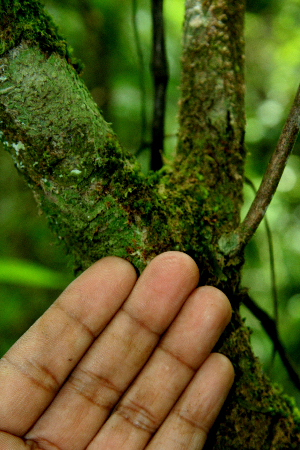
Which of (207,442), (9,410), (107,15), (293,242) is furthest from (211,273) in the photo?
(107,15)

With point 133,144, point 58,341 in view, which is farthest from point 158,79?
point 133,144

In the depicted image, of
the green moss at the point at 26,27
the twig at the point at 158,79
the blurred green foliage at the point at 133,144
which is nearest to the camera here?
the green moss at the point at 26,27

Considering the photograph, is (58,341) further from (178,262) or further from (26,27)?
(26,27)

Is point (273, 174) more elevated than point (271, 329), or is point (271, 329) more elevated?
point (273, 174)

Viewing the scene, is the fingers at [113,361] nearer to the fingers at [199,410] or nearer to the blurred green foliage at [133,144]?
the fingers at [199,410]

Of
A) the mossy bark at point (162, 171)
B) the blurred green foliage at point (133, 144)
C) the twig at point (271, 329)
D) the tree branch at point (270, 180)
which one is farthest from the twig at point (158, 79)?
the blurred green foliage at point (133, 144)

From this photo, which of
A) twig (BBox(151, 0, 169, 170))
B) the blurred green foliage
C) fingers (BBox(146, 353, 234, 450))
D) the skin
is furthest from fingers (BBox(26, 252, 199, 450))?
the blurred green foliage

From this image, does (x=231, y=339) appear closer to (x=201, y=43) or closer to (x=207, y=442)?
(x=207, y=442)
